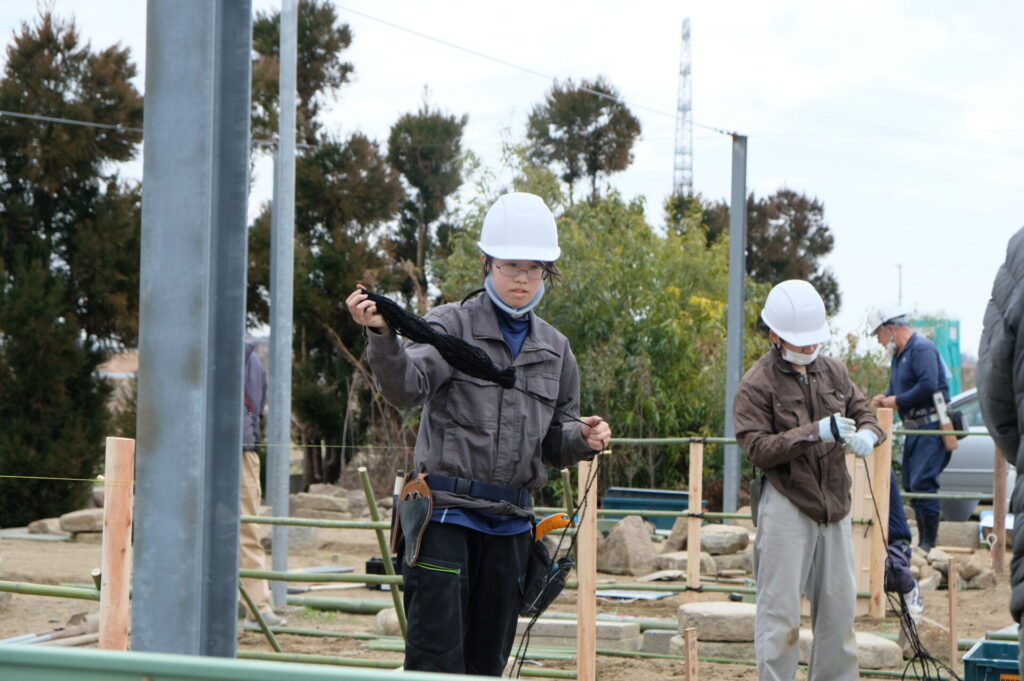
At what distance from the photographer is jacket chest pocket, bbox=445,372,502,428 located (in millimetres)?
3668

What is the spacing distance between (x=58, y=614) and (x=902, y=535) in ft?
19.1

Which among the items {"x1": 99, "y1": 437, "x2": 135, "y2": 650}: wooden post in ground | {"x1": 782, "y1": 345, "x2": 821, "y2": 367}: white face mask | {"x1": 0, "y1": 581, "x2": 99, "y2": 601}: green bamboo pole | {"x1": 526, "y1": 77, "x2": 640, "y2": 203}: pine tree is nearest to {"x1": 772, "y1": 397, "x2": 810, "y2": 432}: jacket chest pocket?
{"x1": 782, "y1": 345, "x2": 821, "y2": 367}: white face mask

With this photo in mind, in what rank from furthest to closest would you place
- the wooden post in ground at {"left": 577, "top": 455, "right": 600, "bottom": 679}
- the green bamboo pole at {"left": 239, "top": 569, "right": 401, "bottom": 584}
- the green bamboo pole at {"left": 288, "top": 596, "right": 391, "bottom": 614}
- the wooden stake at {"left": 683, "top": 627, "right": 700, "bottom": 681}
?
the green bamboo pole at {"left": 288, "top": 596, "right": 391, "bottom": 614}, the green bamboo pole at {"left": 239, "top": 569, "right": 401, "bottom": 584}, the wooden post in ground at {"left": 577, "top": 455, "right": 600, "bottom": 679}, the wooden stake at {"left": 683, "top": 627, "right": 700, "bottom": 681}

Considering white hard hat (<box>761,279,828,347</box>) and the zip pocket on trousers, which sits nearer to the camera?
the zip pocket on trousers

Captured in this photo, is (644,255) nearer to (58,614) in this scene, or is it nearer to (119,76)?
(119,76)

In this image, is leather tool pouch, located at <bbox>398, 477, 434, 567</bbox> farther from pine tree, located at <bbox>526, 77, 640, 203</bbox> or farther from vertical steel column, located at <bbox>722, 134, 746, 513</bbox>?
pine tree, located at <bbox>526, 77, 640, 203</bbox>

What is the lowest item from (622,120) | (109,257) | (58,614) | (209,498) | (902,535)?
(58,614)

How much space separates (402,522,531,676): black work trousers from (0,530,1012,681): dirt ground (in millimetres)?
3275

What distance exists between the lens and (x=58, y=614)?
930 cm

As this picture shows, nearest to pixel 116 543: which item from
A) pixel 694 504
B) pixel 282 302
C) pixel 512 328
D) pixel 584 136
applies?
pixel 512 328

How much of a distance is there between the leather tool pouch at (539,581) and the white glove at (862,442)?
5.11 feet

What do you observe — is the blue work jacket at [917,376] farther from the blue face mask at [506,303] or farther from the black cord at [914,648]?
the blue face mask at [506,303]

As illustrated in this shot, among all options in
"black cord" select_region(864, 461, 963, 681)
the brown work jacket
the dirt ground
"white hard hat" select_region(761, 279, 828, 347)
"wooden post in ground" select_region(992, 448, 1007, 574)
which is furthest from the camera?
"wooden post in ground" select_region(992, 448, 1007, 574)

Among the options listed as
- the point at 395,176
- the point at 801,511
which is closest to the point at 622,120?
the point at 395,176
